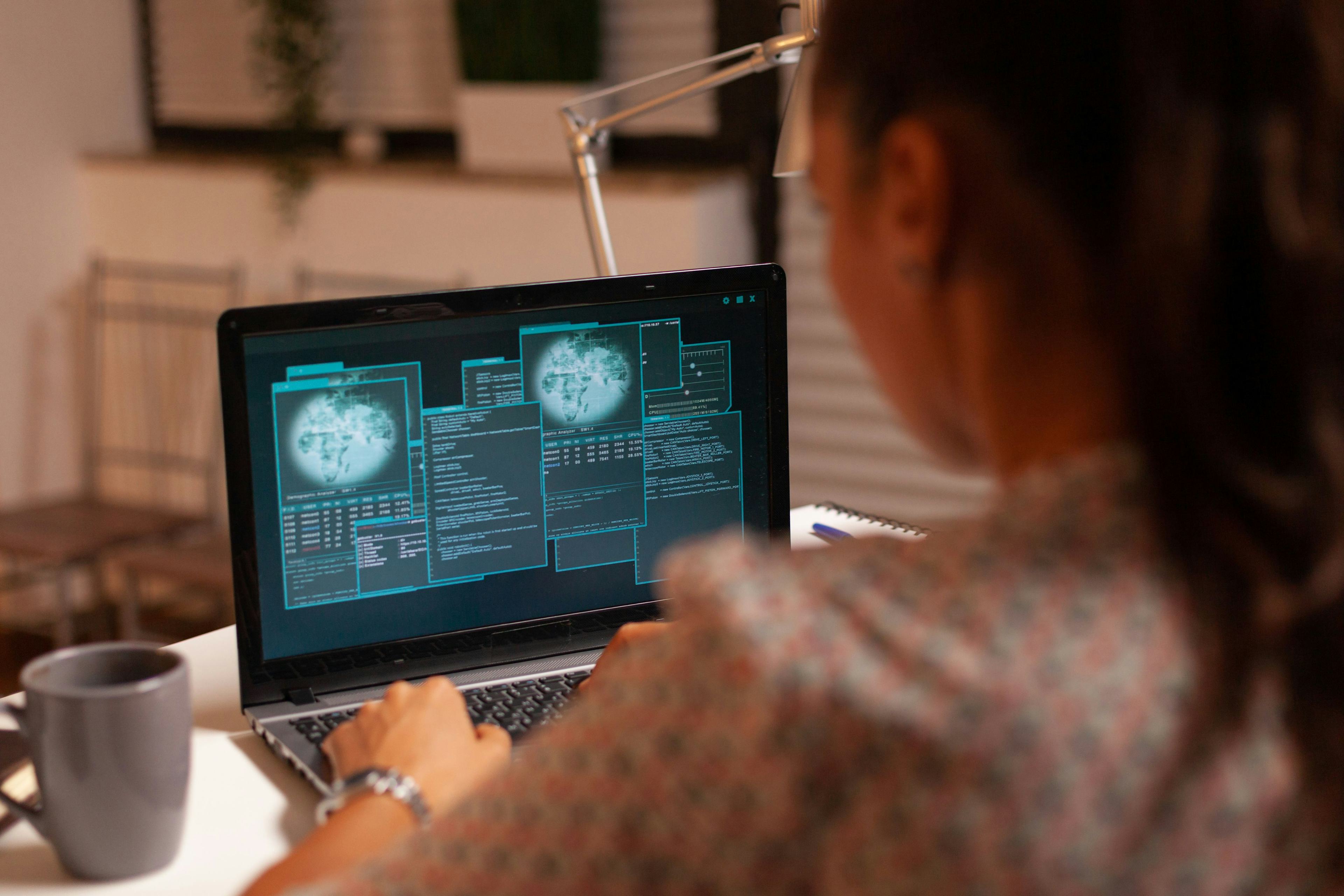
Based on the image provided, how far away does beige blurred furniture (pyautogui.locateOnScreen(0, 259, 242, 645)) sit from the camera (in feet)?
9.15

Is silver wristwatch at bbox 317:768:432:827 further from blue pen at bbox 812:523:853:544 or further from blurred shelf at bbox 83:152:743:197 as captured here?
blurred shelf at bbox 83:152:743:197

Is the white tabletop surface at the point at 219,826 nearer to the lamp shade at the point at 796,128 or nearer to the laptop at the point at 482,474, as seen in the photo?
the laptop at the point at 482,474

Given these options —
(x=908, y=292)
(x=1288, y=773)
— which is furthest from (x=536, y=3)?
(x=1288, y=773)

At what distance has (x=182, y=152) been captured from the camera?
3197mm

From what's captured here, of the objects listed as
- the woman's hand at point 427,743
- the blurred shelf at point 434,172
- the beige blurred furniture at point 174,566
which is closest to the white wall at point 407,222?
the blurred shelf at point 434,172

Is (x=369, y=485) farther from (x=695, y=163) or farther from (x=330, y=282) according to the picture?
(x=330, y=282)

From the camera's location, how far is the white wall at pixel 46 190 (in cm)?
301

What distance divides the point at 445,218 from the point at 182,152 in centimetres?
91

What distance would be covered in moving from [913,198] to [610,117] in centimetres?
88

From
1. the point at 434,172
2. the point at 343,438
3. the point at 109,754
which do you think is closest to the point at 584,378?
the point at 343,438

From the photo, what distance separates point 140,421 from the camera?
124 inches

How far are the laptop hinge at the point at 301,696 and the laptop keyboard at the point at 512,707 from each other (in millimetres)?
24

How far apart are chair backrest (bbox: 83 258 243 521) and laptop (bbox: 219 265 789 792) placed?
1.99 meters

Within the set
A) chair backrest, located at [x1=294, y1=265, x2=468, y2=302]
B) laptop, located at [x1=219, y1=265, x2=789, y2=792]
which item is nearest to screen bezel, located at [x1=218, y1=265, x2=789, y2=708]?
laptop, located at [x1=219, y1=265, x2=789, y2=792]
